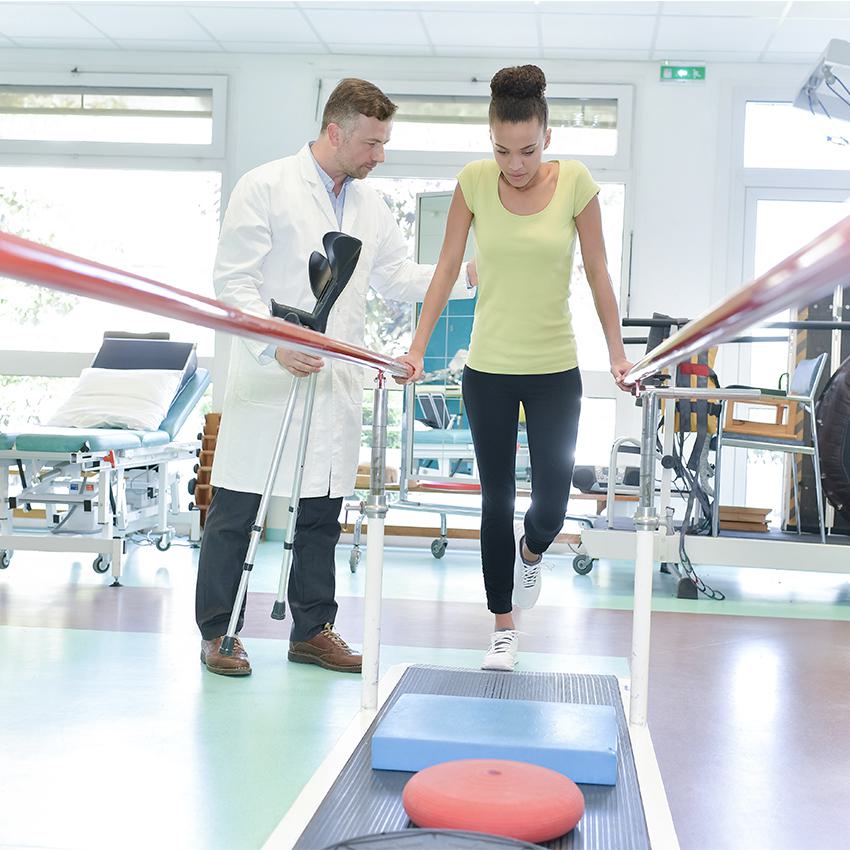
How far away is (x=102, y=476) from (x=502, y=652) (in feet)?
7.64

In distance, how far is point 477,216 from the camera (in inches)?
99.3

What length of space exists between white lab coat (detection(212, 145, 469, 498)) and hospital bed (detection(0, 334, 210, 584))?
162 cm

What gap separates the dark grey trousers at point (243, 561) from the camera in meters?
2.90

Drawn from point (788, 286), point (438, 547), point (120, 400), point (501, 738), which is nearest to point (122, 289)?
point (788, 286)

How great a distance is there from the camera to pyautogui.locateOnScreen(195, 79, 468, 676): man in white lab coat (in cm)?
288

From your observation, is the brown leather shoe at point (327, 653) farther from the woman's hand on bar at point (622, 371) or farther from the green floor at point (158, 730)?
the woman's hand on bar at point (622, 371)

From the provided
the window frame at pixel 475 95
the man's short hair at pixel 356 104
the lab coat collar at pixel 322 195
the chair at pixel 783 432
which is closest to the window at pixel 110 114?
the window frame at pixel 475 95


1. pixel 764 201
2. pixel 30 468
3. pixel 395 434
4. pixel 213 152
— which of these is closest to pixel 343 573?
pixel 30 468

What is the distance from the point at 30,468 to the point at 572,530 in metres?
3.11

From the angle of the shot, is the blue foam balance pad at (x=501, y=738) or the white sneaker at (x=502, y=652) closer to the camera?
the blue foam balance pad at (x=501, y=738)

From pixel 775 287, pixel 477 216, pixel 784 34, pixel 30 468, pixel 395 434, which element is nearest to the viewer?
pixel 775 287

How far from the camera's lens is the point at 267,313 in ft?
9.41

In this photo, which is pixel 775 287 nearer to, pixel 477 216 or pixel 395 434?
pixel 477 216

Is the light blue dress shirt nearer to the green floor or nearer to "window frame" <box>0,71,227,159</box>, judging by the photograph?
the green floor
